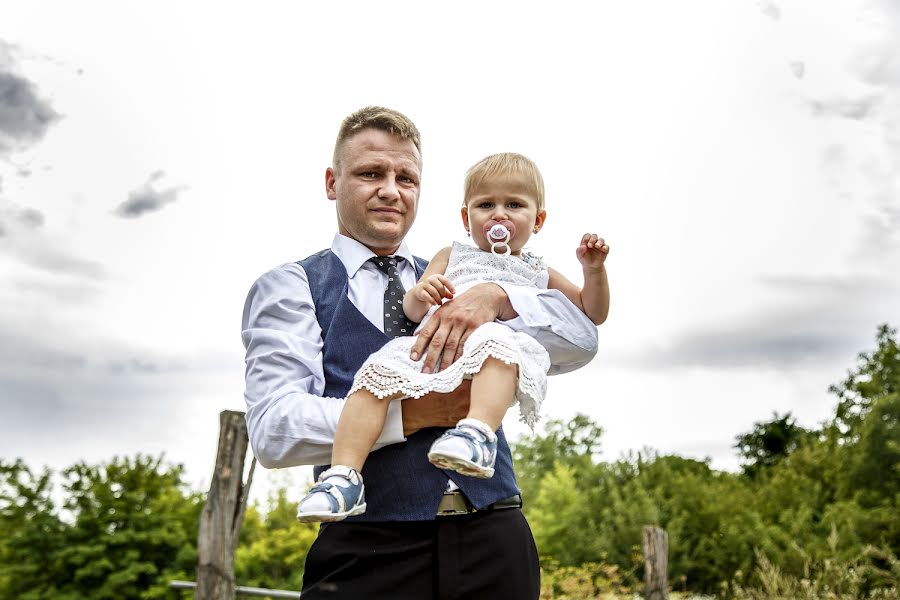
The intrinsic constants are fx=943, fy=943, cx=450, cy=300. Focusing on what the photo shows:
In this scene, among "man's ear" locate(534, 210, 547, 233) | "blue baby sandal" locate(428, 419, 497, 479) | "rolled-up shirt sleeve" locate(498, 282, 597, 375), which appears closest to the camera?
"blue baby sandal" locate(428, 419, 497, 479)

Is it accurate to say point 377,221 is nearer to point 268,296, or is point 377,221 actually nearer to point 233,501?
point 268,296

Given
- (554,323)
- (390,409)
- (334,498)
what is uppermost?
(554,323)

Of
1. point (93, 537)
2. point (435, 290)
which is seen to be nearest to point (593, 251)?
point (435, 290)

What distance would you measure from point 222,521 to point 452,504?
5060mm

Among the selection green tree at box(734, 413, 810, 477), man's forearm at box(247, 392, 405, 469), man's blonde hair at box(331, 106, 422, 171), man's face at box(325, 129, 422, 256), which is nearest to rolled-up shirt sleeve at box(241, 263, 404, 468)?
man's forearm at box(247, 392, 405, 469)

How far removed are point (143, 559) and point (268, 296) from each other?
28.2ft

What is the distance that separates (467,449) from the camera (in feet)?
6.66

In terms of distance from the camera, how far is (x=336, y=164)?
2.85 m

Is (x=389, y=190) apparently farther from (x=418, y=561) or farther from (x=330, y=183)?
(x=418, y=561)

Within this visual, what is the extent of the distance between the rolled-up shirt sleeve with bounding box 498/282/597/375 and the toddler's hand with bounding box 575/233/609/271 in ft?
0.40

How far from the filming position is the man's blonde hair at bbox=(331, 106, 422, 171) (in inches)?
108

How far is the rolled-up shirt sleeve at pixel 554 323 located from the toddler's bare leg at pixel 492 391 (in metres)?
0.29

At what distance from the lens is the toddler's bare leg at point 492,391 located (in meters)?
2.20

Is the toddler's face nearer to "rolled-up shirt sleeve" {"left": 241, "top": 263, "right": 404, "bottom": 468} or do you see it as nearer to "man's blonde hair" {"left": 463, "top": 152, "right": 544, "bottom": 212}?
"man's blonde hair" {"left": 463, "top": 152, "right": 544, "bottom": 212}
